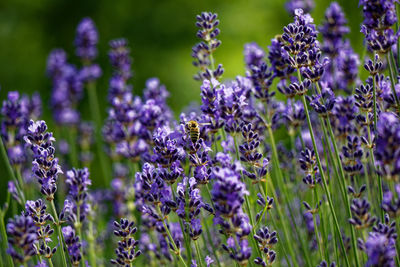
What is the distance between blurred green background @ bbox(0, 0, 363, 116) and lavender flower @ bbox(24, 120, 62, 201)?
4327 mm

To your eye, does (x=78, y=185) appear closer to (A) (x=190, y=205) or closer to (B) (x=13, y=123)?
(A) (x=190, y=205)

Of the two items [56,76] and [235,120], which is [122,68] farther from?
[235,120]

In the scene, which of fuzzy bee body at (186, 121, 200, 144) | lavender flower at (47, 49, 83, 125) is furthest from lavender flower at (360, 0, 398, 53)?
lavender flower at (47, 49, 83, 125)

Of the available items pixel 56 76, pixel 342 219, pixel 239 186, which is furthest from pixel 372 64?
pixel 56 76

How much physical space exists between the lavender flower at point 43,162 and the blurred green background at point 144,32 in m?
4.33

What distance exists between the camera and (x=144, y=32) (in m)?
6.86

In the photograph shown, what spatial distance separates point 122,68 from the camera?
3.75 metres

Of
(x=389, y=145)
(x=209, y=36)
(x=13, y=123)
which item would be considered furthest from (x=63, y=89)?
(x=389, y=145)

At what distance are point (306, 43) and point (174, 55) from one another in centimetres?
483

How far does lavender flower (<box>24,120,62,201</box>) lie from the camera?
5.85 feet

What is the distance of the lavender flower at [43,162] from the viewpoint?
178 centimetres

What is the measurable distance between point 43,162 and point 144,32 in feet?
17.4

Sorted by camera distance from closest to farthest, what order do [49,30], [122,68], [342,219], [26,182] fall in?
[342,219]
[26,182]
[122,68]
[49,30]

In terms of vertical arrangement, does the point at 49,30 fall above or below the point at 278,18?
above
